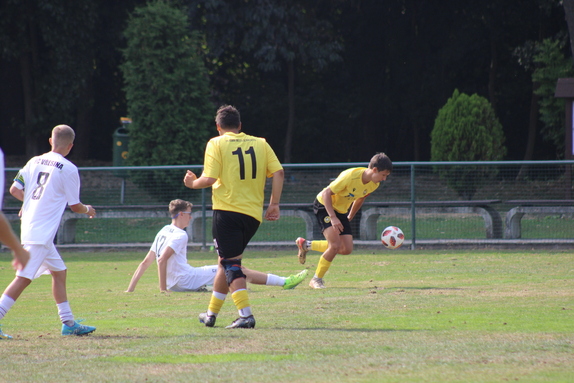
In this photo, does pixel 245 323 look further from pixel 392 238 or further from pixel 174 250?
pixel 392 238

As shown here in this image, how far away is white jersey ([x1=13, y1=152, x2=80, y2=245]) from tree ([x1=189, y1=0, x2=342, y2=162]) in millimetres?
20665

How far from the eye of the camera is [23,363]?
5020 millimetres

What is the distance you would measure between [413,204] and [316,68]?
15.2 m

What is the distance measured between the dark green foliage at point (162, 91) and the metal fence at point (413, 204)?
187 inches

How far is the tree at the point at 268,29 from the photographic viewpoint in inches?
1033

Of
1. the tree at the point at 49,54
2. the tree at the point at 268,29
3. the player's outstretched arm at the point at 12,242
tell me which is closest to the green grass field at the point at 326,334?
the player's outstretched arm at the point at 12,242

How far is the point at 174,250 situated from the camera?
8977 mm

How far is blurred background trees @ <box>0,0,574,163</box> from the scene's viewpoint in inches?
979

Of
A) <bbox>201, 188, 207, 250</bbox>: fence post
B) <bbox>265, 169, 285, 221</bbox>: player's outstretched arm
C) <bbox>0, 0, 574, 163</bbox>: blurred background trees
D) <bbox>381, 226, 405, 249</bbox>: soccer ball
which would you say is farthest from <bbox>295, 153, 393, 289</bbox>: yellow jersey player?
<bbox>0, 0, 574, 163</bbox>: blurred background trees

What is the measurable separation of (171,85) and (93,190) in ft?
19.6

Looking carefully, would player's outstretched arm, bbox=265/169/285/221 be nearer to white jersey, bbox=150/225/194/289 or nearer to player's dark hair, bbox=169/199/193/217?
white jersey, bbox=150/225/194/289

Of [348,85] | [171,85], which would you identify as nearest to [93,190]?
[171,85]

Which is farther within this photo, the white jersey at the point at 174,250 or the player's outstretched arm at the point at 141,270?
the player's outstretched arm at the point at 141,270

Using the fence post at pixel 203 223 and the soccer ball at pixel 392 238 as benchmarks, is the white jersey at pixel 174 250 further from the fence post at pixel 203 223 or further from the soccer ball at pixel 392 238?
the fence post at pixel 203 223
